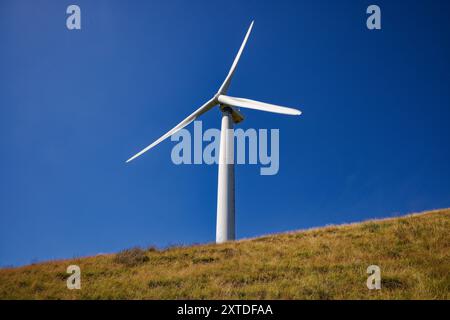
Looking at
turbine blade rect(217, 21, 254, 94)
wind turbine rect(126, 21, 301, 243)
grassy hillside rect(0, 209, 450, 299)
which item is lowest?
grassy hillside rect(0, 209, 450, 299)

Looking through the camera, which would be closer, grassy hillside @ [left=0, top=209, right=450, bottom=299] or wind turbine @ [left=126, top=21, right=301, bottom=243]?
Result: grassy hillside @ [left=0, top=209, right=450, bottom=299]

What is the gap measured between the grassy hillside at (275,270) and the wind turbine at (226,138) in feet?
13.9

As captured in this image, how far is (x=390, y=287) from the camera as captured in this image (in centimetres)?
1132

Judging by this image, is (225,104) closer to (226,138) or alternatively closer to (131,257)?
(226,138)

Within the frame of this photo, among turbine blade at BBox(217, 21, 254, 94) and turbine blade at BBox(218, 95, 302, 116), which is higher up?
turbine blade at BBox(217, 21, 254, 94)

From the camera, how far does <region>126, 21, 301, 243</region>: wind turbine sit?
24.1 metres

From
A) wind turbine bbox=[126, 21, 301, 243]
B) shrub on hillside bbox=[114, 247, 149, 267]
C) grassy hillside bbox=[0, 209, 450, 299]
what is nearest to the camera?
grassy hillside bbox=[0, 209, 450, 299]

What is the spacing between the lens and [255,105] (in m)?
Result: 27.0

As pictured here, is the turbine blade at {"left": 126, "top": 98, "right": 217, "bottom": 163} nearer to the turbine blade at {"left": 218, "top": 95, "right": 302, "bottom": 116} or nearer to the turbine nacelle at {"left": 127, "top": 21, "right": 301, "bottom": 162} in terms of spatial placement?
the turbine nacelle at {"left": 127, "top": 21, "right": 301, "bottom": 162}

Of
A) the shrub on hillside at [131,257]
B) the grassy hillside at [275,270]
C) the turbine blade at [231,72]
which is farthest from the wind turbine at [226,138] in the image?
the shrub on hillside at [131,257]

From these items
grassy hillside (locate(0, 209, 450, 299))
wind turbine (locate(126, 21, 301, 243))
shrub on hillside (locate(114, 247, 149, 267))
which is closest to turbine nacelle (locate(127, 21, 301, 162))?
wind turbine (locate(126, 21, 301, 243))

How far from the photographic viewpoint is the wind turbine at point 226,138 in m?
24.1

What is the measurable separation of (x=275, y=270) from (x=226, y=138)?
15.1 meters
